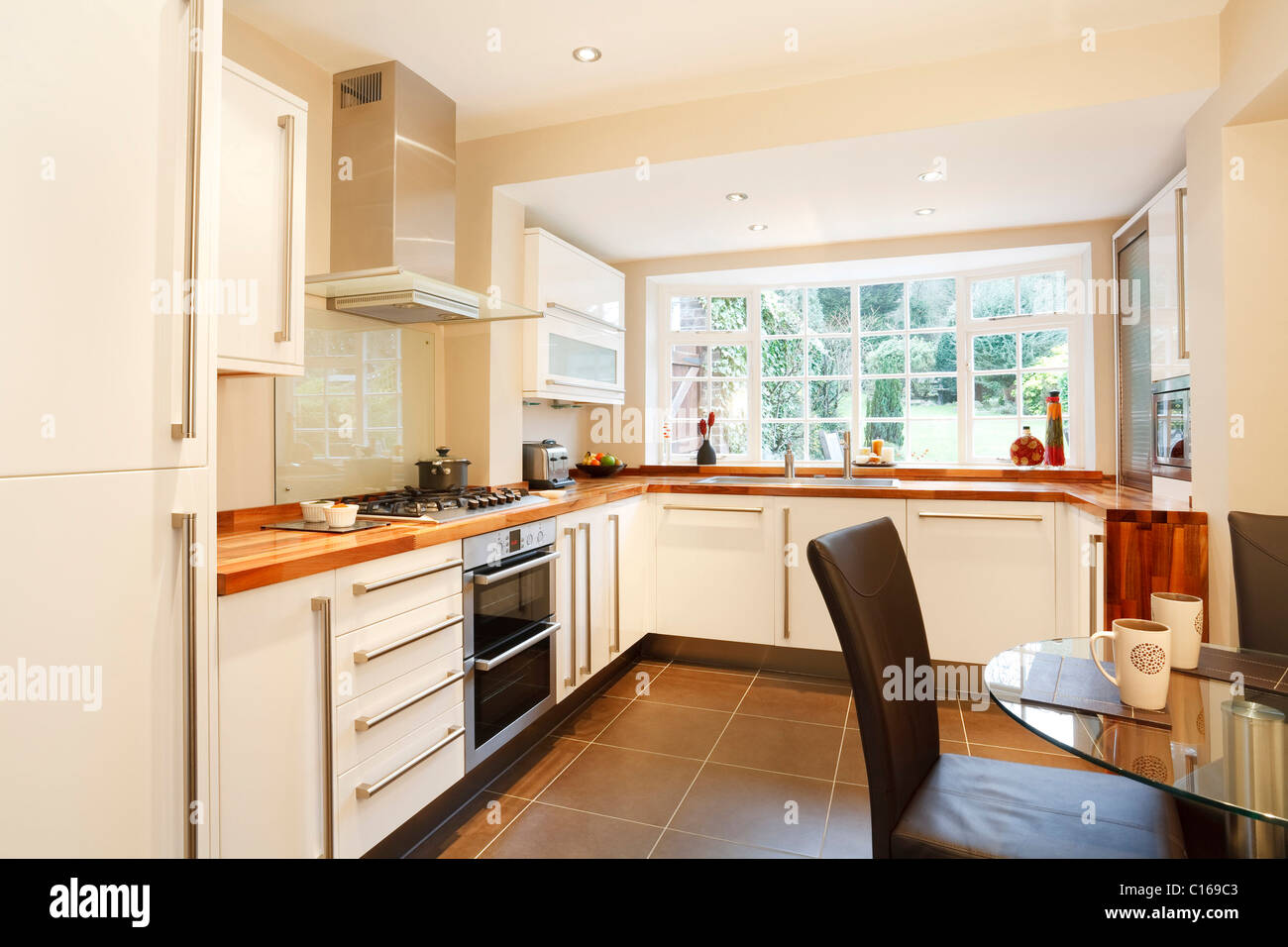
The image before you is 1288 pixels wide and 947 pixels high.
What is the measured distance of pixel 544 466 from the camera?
3262 mm

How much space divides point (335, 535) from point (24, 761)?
0.88m

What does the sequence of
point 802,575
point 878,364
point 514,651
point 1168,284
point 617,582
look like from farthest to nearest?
point 878,364 → point 802,575 → point 617,582 → point 1168,284 → point 514,651

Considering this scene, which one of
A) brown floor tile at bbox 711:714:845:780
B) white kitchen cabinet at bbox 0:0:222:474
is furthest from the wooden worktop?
brown floor tile at bbox 711:714:845:780

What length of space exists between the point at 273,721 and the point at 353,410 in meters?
1.39

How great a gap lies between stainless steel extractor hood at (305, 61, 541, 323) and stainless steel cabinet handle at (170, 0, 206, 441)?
1.07 metres

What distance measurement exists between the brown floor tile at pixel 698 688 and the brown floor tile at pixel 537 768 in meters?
0.59

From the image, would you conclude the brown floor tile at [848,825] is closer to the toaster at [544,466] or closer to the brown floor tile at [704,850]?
the brown floor tile at [704,850]

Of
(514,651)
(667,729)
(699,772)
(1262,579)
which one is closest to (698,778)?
(699,772)

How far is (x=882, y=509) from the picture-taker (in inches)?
125

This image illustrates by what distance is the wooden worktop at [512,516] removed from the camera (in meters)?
1.51

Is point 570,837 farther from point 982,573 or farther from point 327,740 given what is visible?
point 982,573

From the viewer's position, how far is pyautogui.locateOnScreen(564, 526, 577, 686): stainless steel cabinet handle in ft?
9.00

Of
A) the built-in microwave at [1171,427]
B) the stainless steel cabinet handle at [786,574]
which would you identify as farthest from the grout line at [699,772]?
the built-in microwave at [1171,427]
